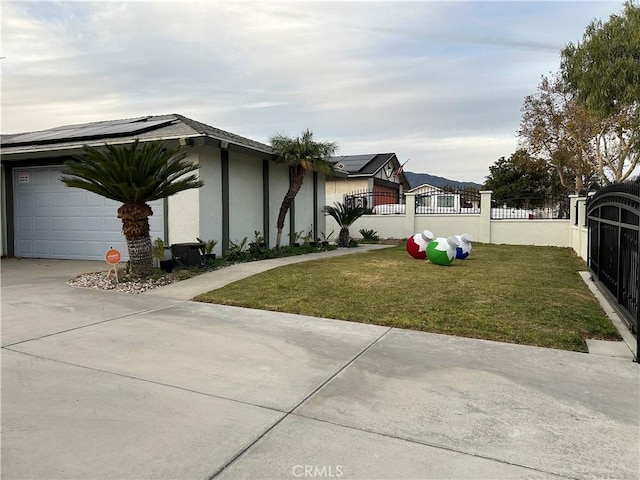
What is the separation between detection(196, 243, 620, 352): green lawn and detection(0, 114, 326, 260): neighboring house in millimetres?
2885

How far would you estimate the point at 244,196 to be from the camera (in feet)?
42.4

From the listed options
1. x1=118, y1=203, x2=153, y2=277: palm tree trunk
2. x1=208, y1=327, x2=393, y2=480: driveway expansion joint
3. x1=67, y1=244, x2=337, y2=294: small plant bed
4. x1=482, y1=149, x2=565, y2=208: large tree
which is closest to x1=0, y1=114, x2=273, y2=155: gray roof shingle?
x1=118, y1=203, x2=153, y2=277: palm tree trunk

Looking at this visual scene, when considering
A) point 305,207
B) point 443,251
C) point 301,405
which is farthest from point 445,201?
point 301,405

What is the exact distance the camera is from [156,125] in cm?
1163

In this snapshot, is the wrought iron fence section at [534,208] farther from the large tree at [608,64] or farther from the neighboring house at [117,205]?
the neighboring house at [117,205]

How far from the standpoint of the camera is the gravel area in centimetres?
819

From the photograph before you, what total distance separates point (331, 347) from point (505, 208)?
16.3 m

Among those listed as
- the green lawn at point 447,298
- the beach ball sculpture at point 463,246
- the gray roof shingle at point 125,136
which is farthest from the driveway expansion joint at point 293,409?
the beach ball sculpture at point 463,246

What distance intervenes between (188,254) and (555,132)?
25.3 m

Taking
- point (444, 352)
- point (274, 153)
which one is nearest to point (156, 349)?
point (444, 352)

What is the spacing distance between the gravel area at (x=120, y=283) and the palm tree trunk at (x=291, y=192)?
17.3ft

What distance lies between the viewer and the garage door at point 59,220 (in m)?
12.2

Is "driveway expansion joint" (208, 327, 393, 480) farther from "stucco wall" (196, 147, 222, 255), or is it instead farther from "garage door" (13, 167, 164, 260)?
"garage door" (13, 167, 164, 260)

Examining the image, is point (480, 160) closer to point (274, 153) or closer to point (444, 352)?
point (274, 153)
